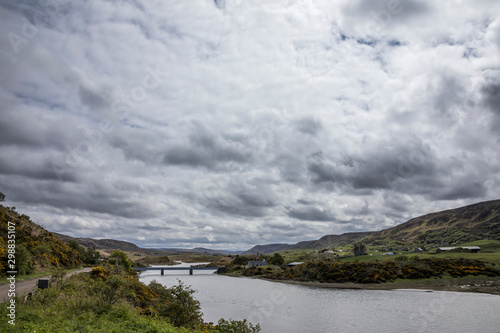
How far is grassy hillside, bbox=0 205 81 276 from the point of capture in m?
40.4

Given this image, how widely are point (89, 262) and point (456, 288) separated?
98827 millimetres

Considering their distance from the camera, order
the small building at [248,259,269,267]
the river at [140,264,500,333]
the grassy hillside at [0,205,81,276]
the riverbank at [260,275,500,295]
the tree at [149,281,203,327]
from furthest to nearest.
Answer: the small building at [248,259,269,267]
the riverbank at [260,275,500,295]
the grassy hillside at [0,205,81,276]
the river at [140,264,500,333]
the tree at [149,281,203,327]

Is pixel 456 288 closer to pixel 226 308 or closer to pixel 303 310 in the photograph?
pixel 303 310

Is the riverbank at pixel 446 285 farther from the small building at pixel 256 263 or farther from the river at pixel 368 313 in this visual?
the small building at pixel 256 263

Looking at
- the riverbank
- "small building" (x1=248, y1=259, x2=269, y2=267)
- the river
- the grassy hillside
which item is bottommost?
"small building" (x1=248, y1=259, x2=269, y2=267)

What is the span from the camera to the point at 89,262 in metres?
93.2

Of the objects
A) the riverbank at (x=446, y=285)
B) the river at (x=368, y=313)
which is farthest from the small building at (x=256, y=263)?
the river at (x=368, y=313)

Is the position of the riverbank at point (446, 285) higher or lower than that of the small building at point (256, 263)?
higher

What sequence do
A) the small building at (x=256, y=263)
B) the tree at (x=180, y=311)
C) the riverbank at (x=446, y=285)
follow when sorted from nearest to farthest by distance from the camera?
the tree at (x=180, y=311) < the riverbank at (x=446, y=285) < the small building at (x=256, y=263)

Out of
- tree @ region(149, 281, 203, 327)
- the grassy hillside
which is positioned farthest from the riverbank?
the grassy hillside

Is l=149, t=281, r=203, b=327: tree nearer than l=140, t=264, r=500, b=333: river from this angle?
Yes

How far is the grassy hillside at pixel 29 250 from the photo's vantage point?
40375 mm

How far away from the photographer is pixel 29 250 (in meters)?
50.2

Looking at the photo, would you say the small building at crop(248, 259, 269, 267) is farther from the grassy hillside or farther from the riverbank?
the grassy hillside
